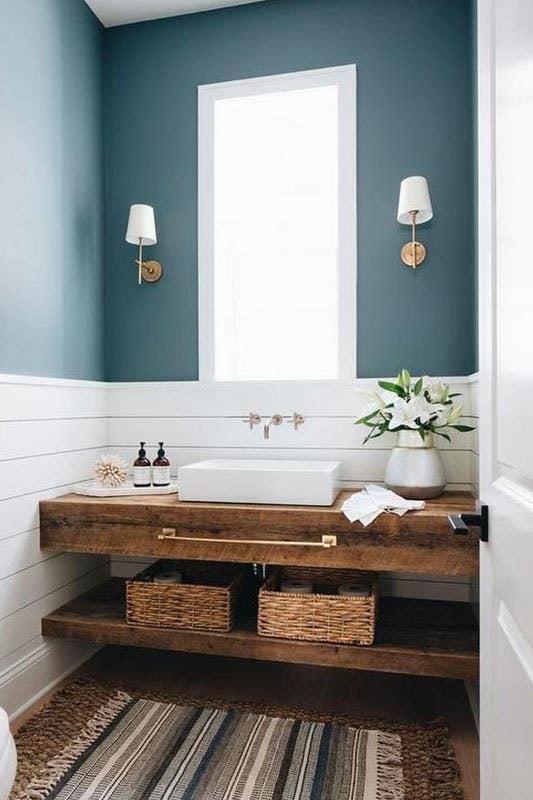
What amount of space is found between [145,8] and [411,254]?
164 centimetres

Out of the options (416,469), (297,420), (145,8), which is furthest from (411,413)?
(145,8)

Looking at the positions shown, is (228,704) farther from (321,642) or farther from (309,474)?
(309,474)

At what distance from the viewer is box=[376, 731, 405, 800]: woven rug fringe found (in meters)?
1.63

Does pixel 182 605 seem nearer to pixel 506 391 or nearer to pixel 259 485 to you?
pixel 259 485

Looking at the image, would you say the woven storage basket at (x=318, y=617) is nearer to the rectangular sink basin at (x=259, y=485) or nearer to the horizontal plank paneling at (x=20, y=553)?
the rectangular sink basin at (x=259, y=485)

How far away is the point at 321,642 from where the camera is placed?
1938 millimetres

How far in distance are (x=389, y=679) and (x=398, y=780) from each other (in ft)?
2.08

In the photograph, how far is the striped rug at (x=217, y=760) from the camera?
1.65 m

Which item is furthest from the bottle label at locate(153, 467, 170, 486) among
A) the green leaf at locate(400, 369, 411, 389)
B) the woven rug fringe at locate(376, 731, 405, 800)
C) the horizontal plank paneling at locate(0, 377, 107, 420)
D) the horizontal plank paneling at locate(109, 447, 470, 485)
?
the woven rug fringe at locate(376, 731, 405, 800)

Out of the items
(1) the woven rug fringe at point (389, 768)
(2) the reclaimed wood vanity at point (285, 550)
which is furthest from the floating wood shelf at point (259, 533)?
(1) the woven rug fringe at point (389, 768)

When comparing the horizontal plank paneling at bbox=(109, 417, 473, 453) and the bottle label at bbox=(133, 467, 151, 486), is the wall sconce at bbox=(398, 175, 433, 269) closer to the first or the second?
the horizontal plank paneling at bbox=(109, 417, 473, 453)

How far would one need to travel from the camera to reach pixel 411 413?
210 cm

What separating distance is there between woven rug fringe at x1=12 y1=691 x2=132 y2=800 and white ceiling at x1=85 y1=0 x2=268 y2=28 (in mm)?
2891

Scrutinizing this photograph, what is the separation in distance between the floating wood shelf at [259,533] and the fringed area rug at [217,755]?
0.56 m
